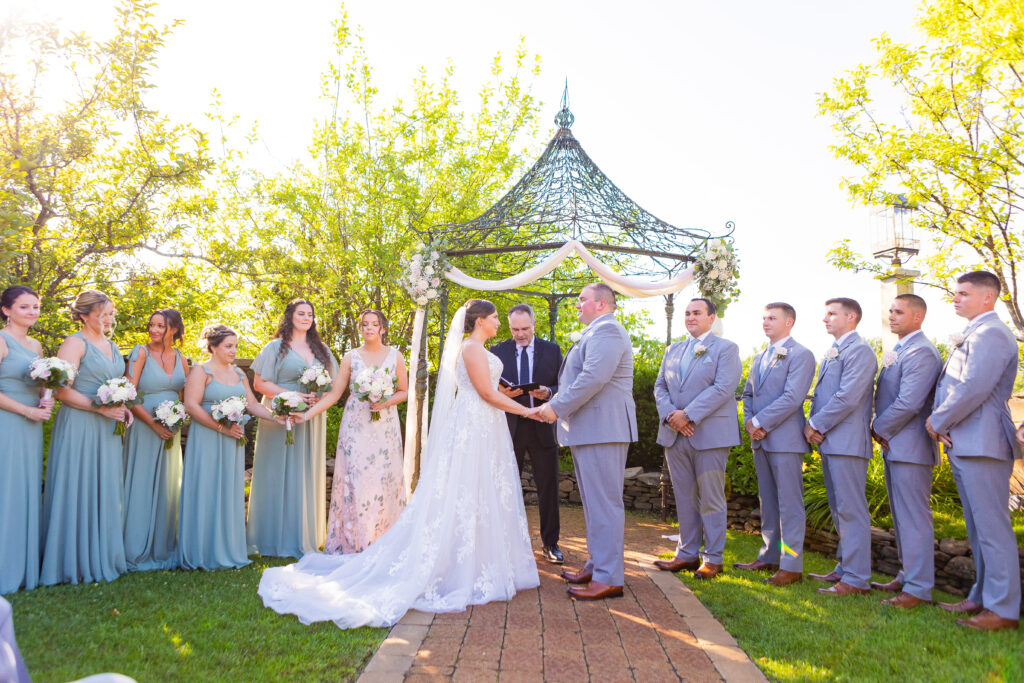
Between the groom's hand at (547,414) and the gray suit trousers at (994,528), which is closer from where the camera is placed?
the gray suit trousers at (994,528)

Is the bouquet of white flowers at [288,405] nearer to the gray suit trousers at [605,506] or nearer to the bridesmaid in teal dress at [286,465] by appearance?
the bridesmaid in teal dress at [286,465]

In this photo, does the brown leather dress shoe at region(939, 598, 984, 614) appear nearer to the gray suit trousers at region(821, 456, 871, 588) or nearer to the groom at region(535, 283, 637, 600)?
the gray suit trousers at region(821, 456, 871, 588)

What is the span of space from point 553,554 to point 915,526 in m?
2.79

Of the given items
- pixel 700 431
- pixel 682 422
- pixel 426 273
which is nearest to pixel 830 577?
pixel 700 431

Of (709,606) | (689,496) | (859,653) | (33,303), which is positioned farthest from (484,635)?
(33,303)

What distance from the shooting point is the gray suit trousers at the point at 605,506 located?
15.7 ft

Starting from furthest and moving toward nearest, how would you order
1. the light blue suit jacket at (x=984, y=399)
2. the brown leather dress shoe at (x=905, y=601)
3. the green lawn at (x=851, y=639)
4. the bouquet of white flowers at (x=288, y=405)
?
1. the bouquet of white flowers at (x=288, y=405)
2. the brown leather dress shoe at (x=905, y=601)
3. the light blue suit jacket at (x=984, y=399)
4. the green lawn at (x=851, y=639)

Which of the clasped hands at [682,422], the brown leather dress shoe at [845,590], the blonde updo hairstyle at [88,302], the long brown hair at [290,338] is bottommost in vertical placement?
the brown leather dress shoe at [845,590]

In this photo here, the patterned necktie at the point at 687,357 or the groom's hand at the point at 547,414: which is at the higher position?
the patterned necktie at the point at 687,357

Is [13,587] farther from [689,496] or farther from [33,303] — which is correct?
[689,496]

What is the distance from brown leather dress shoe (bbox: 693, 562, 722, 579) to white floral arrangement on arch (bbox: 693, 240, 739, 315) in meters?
2.96

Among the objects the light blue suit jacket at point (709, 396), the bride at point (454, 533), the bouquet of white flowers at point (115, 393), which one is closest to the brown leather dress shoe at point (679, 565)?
the light blue suit jacket at point (709, 396)

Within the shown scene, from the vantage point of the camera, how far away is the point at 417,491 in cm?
502

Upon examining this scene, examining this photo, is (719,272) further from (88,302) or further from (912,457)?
(88,302)
